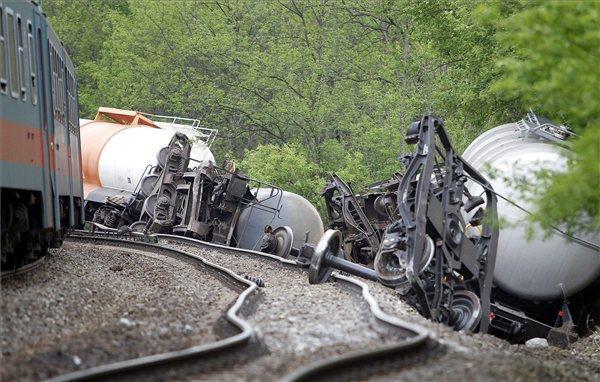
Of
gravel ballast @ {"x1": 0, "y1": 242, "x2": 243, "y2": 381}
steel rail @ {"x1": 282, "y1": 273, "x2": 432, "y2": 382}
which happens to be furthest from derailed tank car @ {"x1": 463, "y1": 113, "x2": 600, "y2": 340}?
steel rail @ {"x1": 282, "y1": 273, "x2": 432, "y2": 382}

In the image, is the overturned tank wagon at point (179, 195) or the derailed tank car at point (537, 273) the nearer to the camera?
the derailed tank car at point (537, 273)

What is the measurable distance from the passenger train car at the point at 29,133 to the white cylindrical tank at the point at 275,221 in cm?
935

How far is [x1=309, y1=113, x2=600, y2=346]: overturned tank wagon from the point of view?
1314 cm

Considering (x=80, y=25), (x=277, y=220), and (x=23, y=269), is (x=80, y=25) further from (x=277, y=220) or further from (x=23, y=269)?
(x=23, y=269)

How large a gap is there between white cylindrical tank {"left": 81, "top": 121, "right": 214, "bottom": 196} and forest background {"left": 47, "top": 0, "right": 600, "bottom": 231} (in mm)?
4616

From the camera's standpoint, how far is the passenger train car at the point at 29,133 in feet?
36.1

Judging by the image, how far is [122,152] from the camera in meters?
33.9

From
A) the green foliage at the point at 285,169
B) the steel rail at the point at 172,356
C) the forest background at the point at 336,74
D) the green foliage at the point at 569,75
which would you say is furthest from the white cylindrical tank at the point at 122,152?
the green foliage at the point at 569,75

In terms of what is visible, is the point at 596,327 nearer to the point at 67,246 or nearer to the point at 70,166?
the point at 70,166

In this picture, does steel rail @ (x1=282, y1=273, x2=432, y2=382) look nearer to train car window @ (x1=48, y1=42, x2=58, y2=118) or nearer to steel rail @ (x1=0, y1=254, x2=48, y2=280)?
steel rail @ (x1=0, y1=254, x2=48, y2=280)

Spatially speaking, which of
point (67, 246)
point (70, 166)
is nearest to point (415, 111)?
point (67, 246)

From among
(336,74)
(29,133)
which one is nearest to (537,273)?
(29,133)

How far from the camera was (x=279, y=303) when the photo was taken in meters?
12.4

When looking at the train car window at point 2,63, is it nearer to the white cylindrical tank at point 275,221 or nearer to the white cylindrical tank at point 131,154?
the white cylindrical tank at point 275,221
